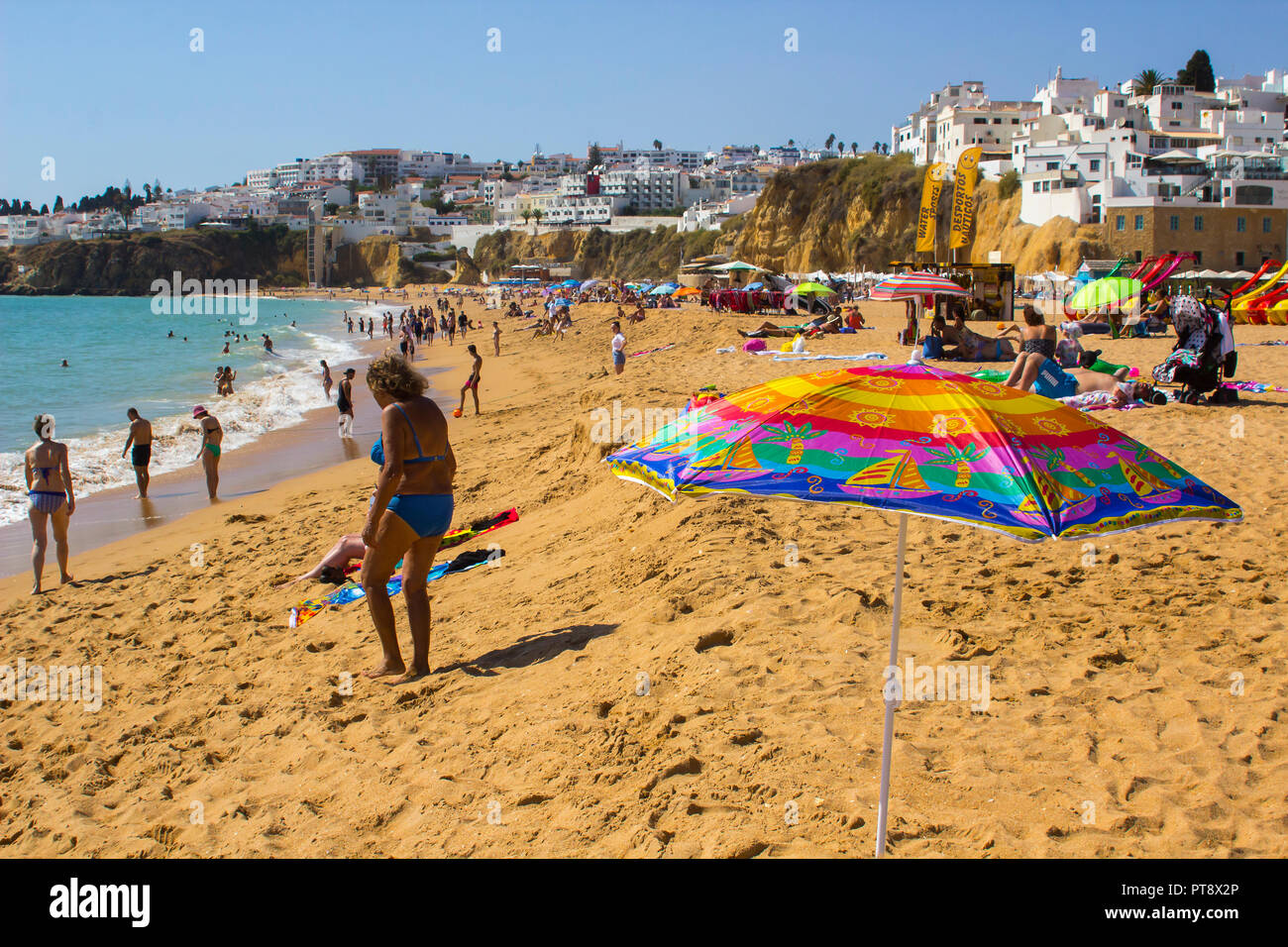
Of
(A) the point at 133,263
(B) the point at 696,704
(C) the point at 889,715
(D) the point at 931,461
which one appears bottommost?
(B) the point at 696,704

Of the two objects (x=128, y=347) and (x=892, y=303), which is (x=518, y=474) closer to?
(x=892, y=303)

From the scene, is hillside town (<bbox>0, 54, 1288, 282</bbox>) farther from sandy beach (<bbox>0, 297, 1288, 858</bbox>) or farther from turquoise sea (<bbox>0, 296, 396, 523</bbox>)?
sandy beach (<bbox>0, 297, 1288, 858</bbox>)

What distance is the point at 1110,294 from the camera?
18750 millimetres

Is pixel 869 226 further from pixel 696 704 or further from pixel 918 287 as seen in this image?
pixel 696 704

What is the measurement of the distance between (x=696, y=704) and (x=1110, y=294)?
18.4 meters

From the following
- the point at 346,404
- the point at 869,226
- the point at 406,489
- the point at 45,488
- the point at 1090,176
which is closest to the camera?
the point at 406,489

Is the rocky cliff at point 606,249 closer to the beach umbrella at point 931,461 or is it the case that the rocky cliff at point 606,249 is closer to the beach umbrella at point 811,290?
the beach umbrella at point 811,290

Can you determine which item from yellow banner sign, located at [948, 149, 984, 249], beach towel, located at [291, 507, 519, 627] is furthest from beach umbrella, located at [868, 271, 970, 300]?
beach towel, located at [291, 507, 519, 627]

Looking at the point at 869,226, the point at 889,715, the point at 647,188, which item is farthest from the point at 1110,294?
the point at 647,188

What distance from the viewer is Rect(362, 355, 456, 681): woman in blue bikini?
174 inches

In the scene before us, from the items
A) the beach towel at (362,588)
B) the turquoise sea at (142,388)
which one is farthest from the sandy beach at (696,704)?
the turquoise sea at (142,388)

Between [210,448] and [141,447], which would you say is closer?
[210,448]

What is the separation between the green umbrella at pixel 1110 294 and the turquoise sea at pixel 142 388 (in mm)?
17294

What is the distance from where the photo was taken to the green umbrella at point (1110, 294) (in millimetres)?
18578
